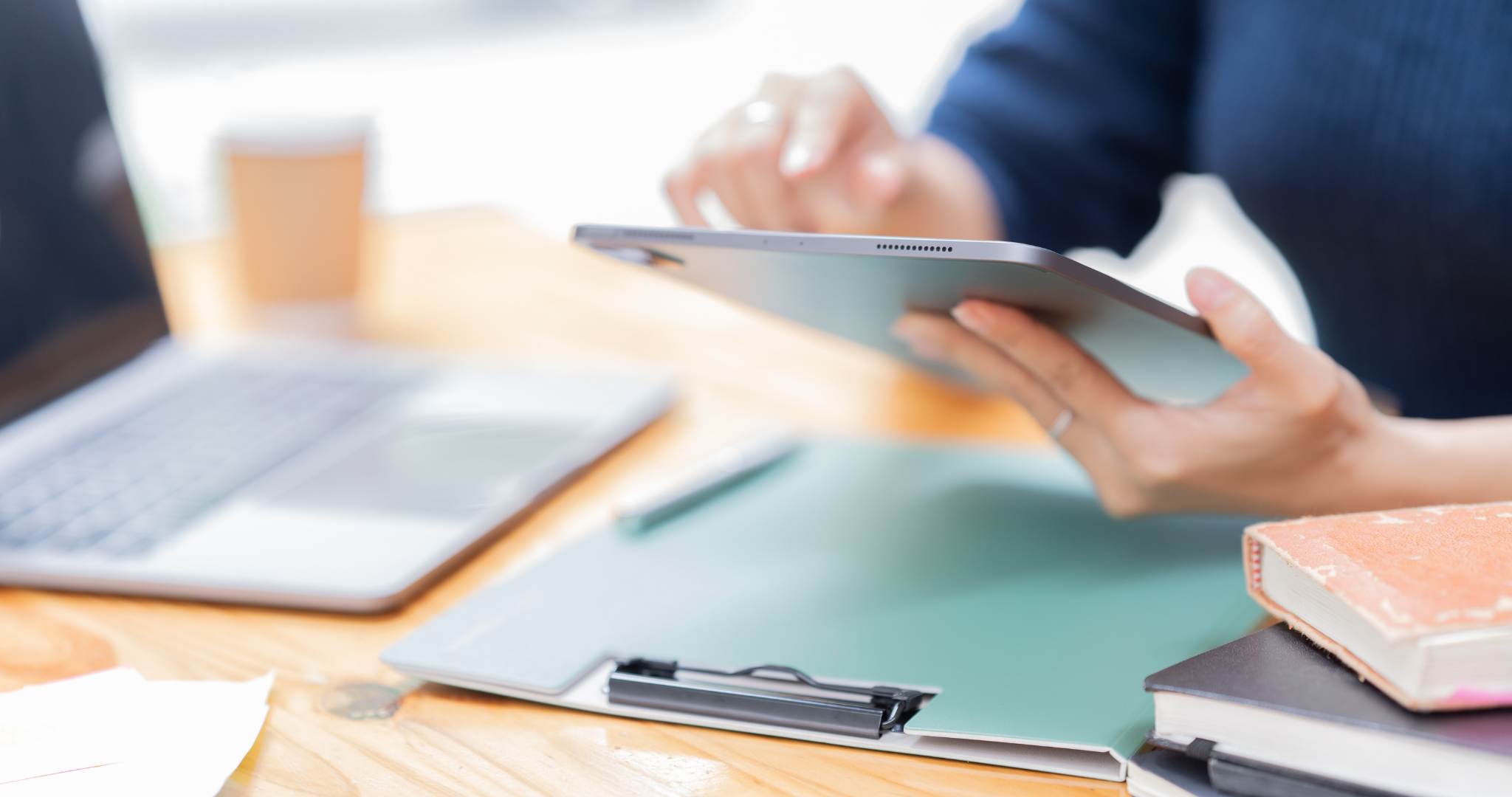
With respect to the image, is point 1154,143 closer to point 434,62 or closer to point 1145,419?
point 1145,419

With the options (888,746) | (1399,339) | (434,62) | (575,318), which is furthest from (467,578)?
(434,62)

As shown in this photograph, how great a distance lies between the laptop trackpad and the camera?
0.62m

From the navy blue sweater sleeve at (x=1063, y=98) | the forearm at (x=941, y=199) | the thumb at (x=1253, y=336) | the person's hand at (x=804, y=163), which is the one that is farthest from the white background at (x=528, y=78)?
the thumb at (x=1253, y=336)

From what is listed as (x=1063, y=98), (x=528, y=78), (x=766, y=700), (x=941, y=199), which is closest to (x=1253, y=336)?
(x=766, y=700)

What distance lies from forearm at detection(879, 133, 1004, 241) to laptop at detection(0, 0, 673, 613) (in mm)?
212

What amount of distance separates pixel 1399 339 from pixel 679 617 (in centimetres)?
58

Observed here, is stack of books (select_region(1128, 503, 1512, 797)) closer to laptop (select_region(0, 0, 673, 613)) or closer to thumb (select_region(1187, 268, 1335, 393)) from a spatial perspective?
thumb (select_region(1187, 268, 1335, 393))

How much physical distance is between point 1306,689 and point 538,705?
0.28 meters

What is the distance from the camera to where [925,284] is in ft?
1.50

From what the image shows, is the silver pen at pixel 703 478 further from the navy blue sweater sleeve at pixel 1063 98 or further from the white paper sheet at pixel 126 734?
the navy blue sweater sleeve at pixel 1063 98

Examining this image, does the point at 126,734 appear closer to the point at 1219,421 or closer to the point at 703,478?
the point at 703,478

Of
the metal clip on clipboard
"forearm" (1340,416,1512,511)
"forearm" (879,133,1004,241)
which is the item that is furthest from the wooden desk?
"forearm" (1340,416,1512,511)

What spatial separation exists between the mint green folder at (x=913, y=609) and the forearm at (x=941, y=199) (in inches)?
9.3

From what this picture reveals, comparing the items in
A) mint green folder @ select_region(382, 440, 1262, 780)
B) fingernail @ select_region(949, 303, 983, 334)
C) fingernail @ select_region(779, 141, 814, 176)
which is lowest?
mint green folder @ select_region(382, 440, 1262, 780)
